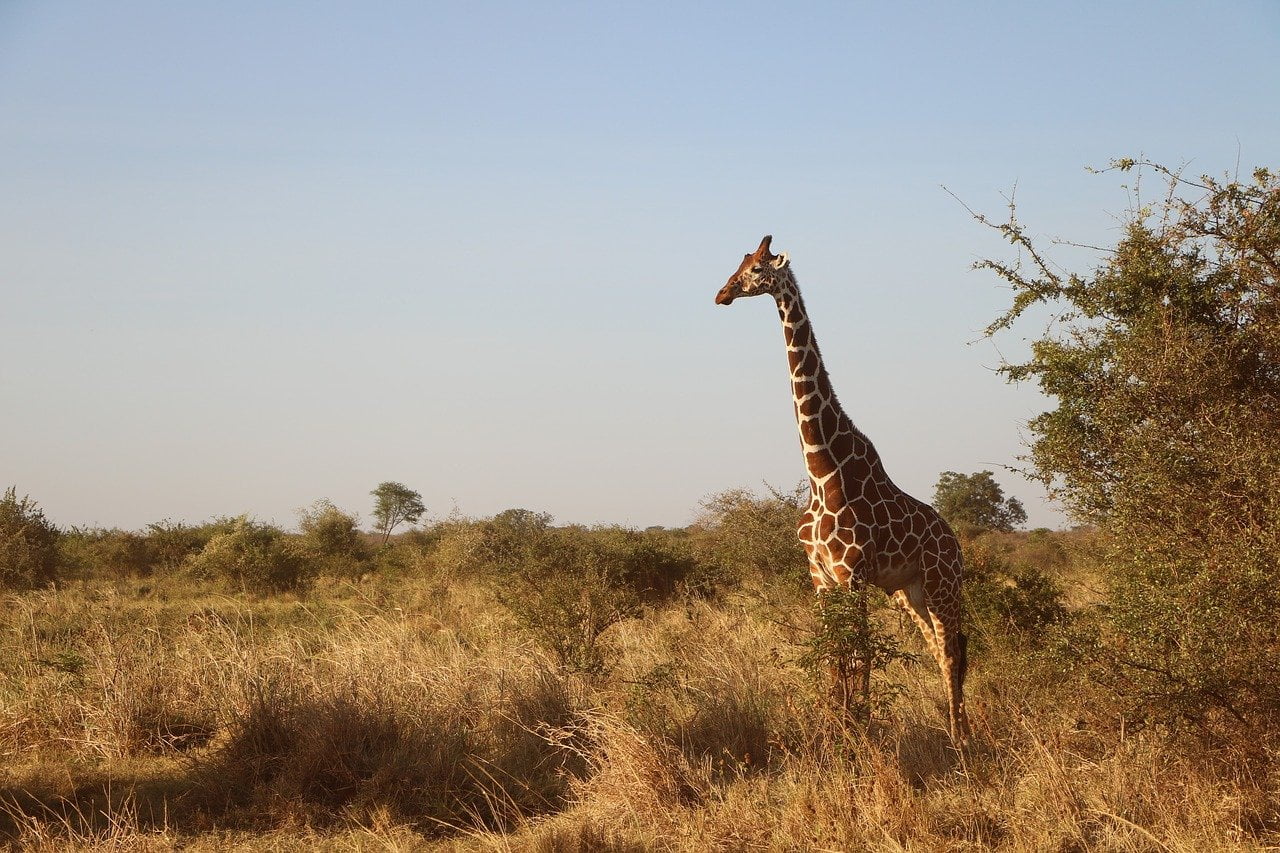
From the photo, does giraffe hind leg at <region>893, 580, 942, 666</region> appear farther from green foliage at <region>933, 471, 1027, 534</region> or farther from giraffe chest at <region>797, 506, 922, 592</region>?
green foliage at <region>933, 471, 1027, 534</region>

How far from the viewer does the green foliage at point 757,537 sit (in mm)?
15781

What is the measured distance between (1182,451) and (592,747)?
13.1 feet

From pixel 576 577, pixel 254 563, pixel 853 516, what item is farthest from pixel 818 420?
pixel 254 563

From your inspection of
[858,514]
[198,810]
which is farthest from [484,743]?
[858,514]

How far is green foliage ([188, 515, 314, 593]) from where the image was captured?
20094 millimetres

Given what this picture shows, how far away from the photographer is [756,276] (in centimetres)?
727

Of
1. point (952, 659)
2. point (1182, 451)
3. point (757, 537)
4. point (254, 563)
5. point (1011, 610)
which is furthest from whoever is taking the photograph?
point (254, 563)

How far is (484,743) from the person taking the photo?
289 inches

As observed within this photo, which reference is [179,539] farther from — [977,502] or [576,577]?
[977,502]

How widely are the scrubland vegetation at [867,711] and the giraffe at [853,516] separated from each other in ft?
1.16

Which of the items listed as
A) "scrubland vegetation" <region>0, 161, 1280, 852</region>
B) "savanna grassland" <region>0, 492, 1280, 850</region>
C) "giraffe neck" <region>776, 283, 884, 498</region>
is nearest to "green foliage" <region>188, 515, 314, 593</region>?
"savanna grassland" <region>0, 492, 1280, 850</region>

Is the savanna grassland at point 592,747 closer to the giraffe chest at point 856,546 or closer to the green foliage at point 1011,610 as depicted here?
the green foliage at point 1011,610

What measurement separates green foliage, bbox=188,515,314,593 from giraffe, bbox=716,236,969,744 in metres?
15.0

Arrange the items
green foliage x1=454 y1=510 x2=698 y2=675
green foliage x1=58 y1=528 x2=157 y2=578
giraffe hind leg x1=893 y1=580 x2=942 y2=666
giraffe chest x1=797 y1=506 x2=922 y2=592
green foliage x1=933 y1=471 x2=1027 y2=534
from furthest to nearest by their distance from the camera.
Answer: green foliage x1=933 y1=471 x2=1027 y2=534 → green foliage x1=58 y1=528 x2=157 y2=578 → green foliage x1=454 y1=510 x2=698 y2=675 → giraffe hind leg x1=893 y1=580 x2=942 y2=666 → giraffe chest x1=797 y1=506 x2=922 y2=592
